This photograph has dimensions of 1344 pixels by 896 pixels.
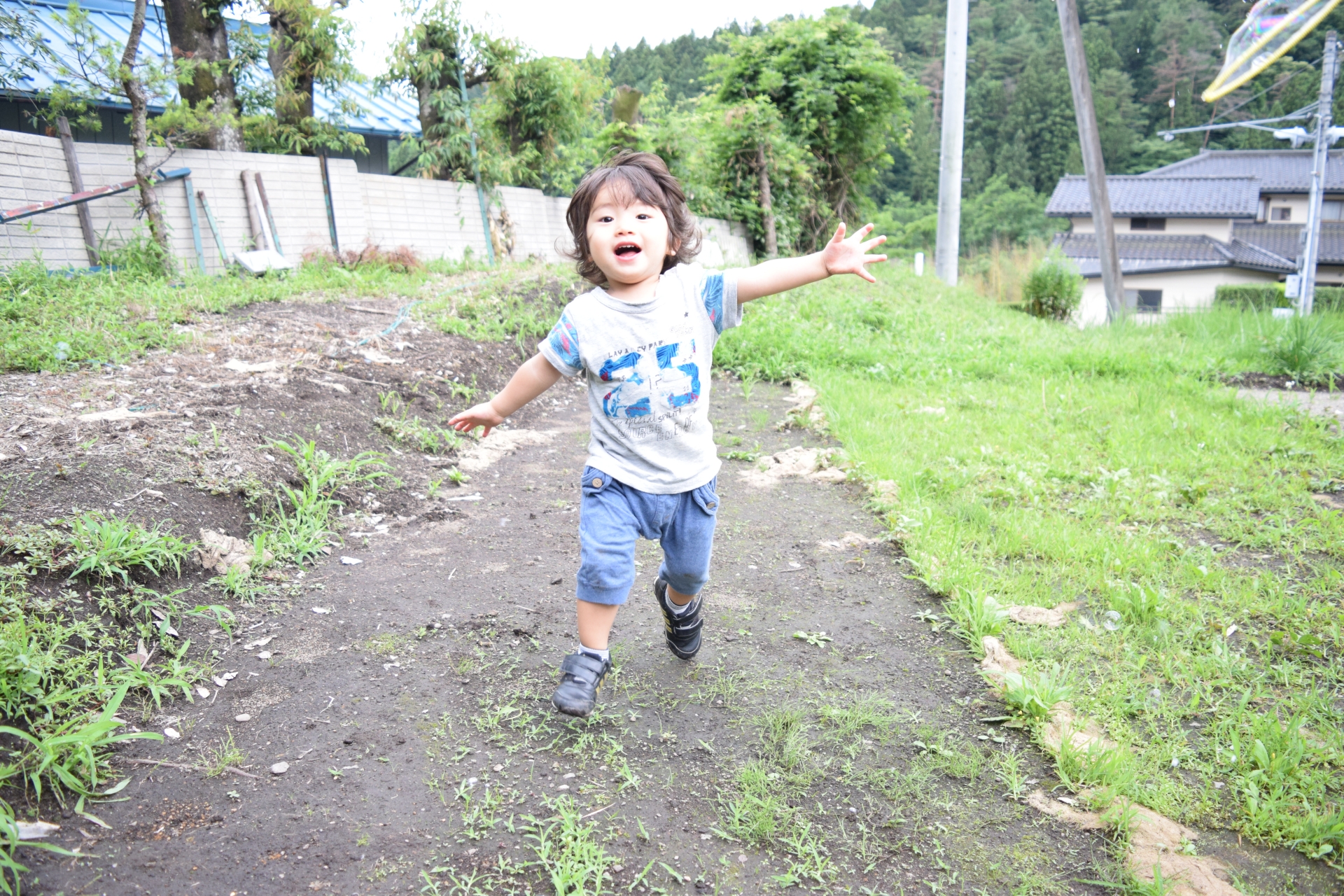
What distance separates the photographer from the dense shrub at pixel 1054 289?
1490 centimetres

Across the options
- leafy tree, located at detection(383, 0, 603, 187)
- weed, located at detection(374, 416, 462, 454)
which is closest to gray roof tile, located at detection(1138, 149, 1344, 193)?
leafy tree, located at detection(383, 0, 603, 187)

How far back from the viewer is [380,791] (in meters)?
2.00

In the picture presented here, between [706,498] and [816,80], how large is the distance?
56.0ft

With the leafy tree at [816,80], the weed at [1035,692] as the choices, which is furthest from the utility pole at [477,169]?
the weed at [1035,692]

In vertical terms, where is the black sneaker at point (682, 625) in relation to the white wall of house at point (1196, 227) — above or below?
above

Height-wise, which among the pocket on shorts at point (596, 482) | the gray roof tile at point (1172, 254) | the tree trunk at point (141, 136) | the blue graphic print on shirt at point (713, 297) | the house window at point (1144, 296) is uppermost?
the tree trunk at point (141, 136)

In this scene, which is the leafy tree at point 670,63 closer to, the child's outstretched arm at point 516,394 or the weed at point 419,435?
the weed at point 419,435

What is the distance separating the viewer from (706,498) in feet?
7.89

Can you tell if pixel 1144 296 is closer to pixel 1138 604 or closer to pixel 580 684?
pixel 1138 604

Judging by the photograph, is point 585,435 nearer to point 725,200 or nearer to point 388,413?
point 388,413

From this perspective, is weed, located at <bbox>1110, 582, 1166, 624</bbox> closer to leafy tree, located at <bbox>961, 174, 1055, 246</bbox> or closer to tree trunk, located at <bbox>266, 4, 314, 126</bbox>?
tree trunk, located at <bbox>266, 4, 314, 126</bbox>

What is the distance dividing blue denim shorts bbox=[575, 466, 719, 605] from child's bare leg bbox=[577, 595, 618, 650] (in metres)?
0.02

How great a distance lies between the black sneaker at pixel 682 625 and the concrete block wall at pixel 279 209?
2.69 meters

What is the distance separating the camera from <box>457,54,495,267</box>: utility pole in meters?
13.3
